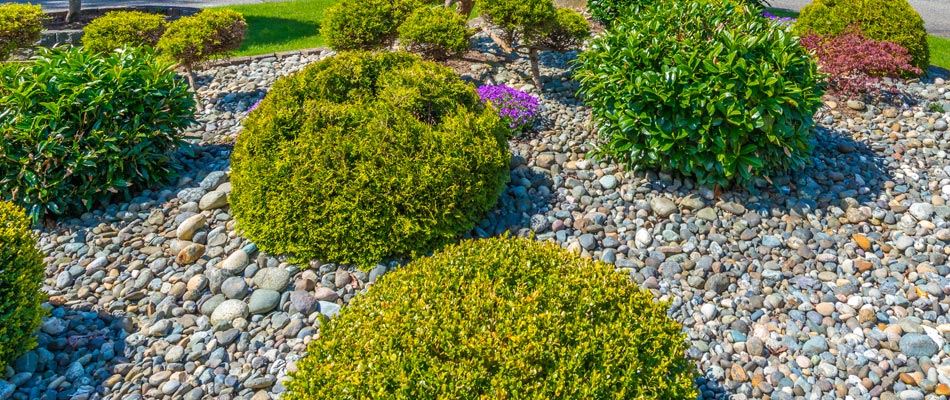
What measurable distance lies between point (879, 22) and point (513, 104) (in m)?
4.90

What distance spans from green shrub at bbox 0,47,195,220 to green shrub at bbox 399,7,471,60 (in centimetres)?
254

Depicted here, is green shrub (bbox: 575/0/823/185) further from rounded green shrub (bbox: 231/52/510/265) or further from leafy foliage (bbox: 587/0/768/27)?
leafy foliage (bbox: 587/0/768/27)

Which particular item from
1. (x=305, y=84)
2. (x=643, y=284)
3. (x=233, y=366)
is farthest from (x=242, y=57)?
(x=643, y=284)

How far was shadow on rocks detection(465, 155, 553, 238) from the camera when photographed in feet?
16.0

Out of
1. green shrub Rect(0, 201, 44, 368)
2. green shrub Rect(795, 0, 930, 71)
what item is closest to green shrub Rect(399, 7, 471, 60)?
green shrub Rect(0, 201, 44, 368)

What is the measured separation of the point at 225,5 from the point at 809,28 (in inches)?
512

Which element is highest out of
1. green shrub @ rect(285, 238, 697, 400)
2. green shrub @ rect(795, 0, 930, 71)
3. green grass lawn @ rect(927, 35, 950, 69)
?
green shrub @ rect(795, 0, 930, 71)

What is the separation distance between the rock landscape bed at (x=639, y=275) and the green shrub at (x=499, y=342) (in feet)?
1.24

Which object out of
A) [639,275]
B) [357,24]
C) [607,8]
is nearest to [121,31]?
[357,24]

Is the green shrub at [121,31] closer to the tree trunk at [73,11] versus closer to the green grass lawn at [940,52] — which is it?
the tree trunk at [73,11]

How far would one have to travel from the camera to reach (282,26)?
12.0 meters

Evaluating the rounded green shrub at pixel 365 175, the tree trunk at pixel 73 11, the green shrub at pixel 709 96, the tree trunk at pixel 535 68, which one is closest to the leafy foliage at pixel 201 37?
the rounded green shrub at pixel 365 175

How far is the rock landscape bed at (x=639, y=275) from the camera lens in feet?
12.2

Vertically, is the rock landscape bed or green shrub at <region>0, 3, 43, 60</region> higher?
green shrub at <region>0, 3, 43, 60</region>
